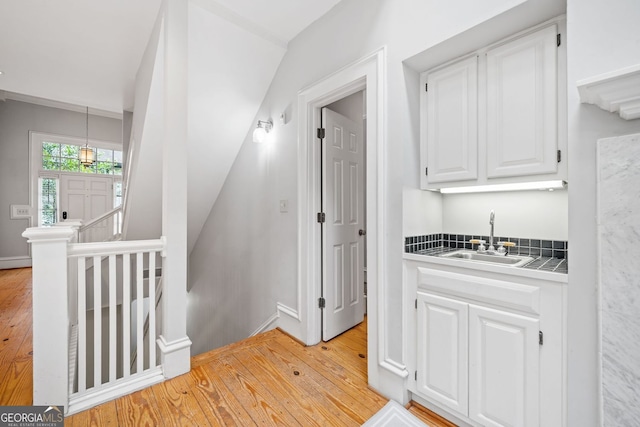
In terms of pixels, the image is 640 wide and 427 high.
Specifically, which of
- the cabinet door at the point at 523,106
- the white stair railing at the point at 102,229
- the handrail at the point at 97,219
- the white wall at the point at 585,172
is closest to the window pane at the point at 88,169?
the white stair railing at the point at 102,229

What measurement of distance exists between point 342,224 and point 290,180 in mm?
636

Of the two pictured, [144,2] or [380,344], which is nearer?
[380,344]

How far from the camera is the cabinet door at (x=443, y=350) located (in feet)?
4.76

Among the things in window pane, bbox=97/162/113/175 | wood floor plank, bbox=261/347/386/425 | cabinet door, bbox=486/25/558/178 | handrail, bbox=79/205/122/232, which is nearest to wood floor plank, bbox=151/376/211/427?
wood floor plank, bbox=261/347/386/425

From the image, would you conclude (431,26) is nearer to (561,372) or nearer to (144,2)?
(561,372)

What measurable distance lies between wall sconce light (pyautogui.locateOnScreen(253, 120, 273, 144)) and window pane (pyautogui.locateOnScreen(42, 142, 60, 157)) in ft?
16.4

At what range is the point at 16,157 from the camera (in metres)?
4.82

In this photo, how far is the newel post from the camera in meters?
1.43

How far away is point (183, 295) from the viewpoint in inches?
75.4

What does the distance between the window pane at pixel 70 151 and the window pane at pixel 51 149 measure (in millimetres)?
83

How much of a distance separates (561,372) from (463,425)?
0.62m

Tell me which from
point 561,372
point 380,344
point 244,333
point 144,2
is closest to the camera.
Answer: point 561,372

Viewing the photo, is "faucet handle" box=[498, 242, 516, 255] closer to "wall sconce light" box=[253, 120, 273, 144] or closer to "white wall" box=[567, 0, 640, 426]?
"white wall" box=[567, 0, 640, 426]

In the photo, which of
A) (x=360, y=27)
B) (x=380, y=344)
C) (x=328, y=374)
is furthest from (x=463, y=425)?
(x=360, y=27)
